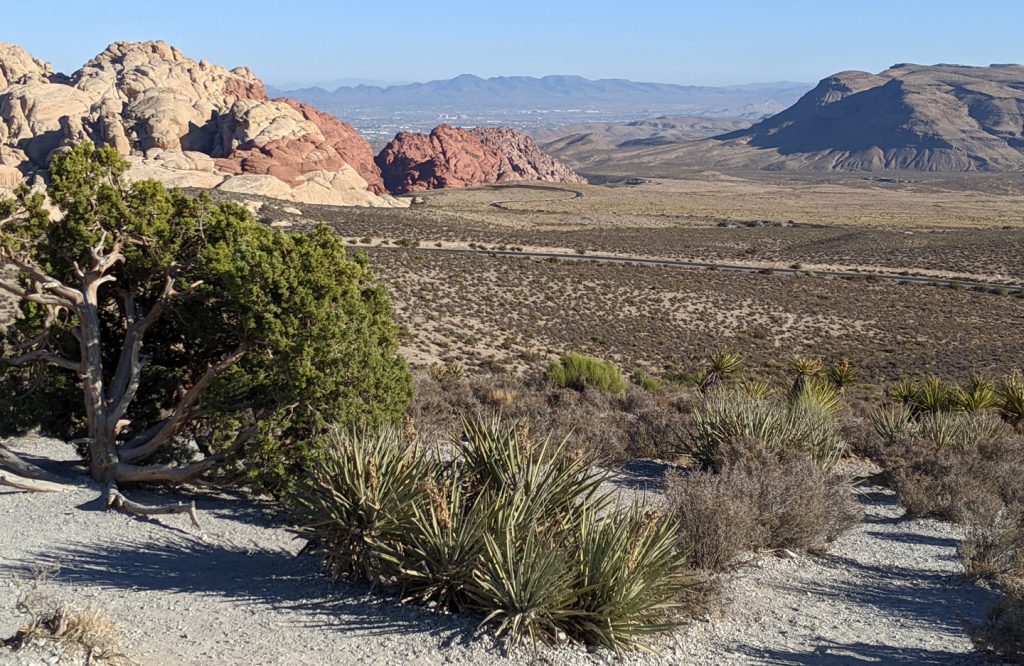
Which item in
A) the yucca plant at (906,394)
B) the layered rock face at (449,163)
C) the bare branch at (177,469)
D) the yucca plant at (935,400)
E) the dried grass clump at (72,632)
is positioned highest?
the layered rock face at (449,163)

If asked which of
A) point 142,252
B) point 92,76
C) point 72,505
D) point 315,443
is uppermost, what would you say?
point 92,76

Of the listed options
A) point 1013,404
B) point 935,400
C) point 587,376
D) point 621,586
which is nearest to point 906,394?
point 935,400

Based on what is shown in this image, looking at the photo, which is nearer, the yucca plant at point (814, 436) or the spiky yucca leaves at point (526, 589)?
the spiky yucca leaves at point (526, 589)

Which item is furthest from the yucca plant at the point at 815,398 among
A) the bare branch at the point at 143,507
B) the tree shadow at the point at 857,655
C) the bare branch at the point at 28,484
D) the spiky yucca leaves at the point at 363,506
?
the bare branch at the point at 28,484

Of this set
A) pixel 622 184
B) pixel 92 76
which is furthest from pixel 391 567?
pixel 622 184

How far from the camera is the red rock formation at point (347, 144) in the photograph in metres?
115

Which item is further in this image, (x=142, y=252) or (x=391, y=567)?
(x=142, y=252)

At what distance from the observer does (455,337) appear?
3212 centimetres

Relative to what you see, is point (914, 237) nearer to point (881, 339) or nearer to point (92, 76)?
point (881, 339)

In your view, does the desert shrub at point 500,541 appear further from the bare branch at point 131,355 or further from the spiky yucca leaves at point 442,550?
the bare branch at point 131,355

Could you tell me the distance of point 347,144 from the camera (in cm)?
11938

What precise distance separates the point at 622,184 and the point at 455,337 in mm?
128770

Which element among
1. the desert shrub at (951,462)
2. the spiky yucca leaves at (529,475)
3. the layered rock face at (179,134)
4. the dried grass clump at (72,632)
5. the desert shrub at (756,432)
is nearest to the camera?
the dried grass clump at (72,632)

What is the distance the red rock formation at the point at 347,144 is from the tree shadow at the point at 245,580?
348ft
